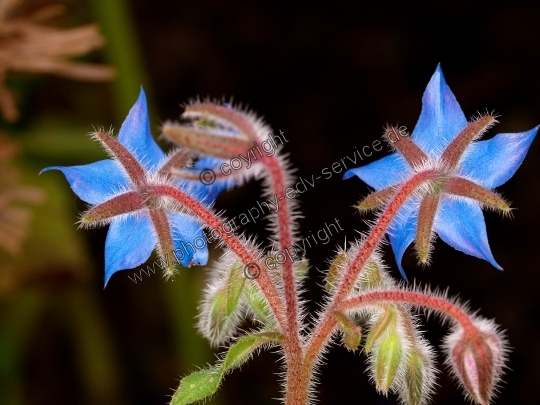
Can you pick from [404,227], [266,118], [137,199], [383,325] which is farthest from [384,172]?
[266,118]

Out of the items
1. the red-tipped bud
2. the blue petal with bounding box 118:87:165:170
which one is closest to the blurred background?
the blue petal with bounding box 118:87:165:170

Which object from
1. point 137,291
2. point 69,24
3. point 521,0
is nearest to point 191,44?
point 69,24

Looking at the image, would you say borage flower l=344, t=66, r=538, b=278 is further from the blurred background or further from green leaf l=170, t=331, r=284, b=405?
the blurred background

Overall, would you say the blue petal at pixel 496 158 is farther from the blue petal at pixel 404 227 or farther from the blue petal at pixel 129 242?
the blue petal at pixel 129 242

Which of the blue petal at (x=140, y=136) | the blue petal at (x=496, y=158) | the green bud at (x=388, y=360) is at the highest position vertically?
the blue petal at (x=140, y=136)

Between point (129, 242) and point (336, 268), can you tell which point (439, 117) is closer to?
point (336, 268)

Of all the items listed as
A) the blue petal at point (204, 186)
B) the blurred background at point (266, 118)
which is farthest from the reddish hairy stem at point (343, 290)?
the blurred background at point (266, 118)
